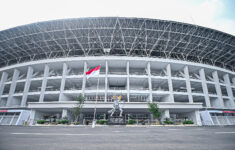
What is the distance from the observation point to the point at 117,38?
35.3m

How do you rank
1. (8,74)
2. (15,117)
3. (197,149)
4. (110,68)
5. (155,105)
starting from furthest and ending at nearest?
1. (8,74)
2. (110,68)
3. (15,117)
4. (155,105)
5. (197,149)

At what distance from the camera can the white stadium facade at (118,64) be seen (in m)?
31.2

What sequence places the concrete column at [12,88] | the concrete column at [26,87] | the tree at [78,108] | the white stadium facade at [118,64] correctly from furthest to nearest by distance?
the concrete column at [12,88] < the concrete column at [26,87] < the white stadium facade at [118,64] < the tree at [78,108]

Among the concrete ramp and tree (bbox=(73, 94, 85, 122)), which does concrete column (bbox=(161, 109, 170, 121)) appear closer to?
tree (bbox=(73, 94, 85, 122))

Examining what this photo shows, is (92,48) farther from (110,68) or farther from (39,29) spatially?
(39,29)

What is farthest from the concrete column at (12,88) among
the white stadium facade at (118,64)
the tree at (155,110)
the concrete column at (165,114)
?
the concrete column at (165,114)

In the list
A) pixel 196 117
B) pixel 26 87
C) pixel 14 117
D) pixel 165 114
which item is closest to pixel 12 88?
pixel 26 87

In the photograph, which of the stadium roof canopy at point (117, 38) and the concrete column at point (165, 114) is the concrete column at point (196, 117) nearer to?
the concrete column at point (165, 114)

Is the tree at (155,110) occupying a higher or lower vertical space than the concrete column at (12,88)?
lower

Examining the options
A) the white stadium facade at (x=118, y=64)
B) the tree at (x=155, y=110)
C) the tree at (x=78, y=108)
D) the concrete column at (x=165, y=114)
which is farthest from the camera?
the white stadium facade at (x=118, y=64)

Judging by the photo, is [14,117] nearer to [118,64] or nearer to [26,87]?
[26,87]

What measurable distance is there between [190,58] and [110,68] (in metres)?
28.0

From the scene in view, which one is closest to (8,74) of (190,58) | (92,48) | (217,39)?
(92,48)

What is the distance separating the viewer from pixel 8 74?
4309 cm
